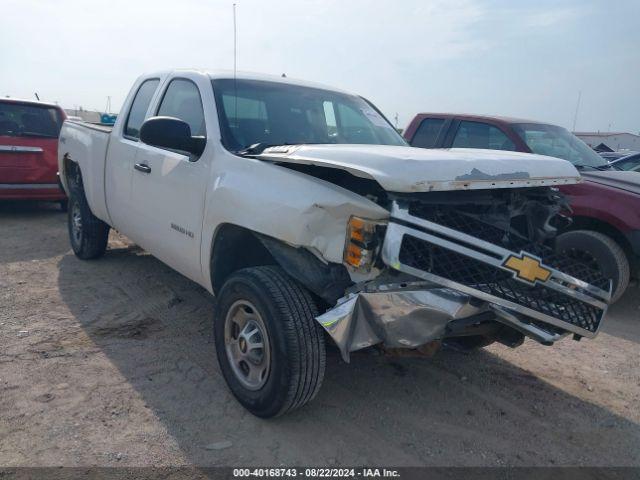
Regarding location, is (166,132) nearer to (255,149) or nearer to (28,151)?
(255,149)

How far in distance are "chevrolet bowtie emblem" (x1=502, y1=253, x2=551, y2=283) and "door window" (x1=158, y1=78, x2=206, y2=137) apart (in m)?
2.22

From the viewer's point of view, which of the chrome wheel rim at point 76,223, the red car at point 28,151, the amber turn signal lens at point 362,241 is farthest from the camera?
the red car at point 28,151

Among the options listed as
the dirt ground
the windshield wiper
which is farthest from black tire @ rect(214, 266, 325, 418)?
the windshield wiper

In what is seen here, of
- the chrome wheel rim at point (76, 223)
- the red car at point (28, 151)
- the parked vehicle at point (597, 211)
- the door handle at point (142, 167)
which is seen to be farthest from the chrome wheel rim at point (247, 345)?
the red car at point (28, 151)

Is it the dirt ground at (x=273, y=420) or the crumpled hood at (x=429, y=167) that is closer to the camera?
the crumpled hood at (x=429, y=167)

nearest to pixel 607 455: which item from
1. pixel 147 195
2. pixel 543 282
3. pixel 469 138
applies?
pixel 543 282

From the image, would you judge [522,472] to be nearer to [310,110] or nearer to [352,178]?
[352,178]

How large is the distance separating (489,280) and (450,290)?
29 cm

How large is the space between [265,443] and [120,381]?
1.17 m

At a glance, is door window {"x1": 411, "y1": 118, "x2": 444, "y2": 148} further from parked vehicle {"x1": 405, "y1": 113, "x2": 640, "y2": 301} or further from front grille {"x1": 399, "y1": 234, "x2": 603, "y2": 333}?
front grille {"x1": 399, "y1": 234, "x2": 603, "y2": 333}

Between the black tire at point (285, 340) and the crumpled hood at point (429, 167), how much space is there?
0.69 metres

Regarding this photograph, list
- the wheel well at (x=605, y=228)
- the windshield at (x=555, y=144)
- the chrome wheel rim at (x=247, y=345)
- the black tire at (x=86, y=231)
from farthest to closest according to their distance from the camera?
the windshield at (x=555, y=144), the black tire at (x=86, y=231), the wheel well at (x=605, y=228), the chrome wheel rim at (x=247, y=345)

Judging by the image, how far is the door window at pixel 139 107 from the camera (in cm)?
469

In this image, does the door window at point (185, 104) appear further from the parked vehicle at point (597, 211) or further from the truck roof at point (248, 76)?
the parked vehicle at point (597, 211)
